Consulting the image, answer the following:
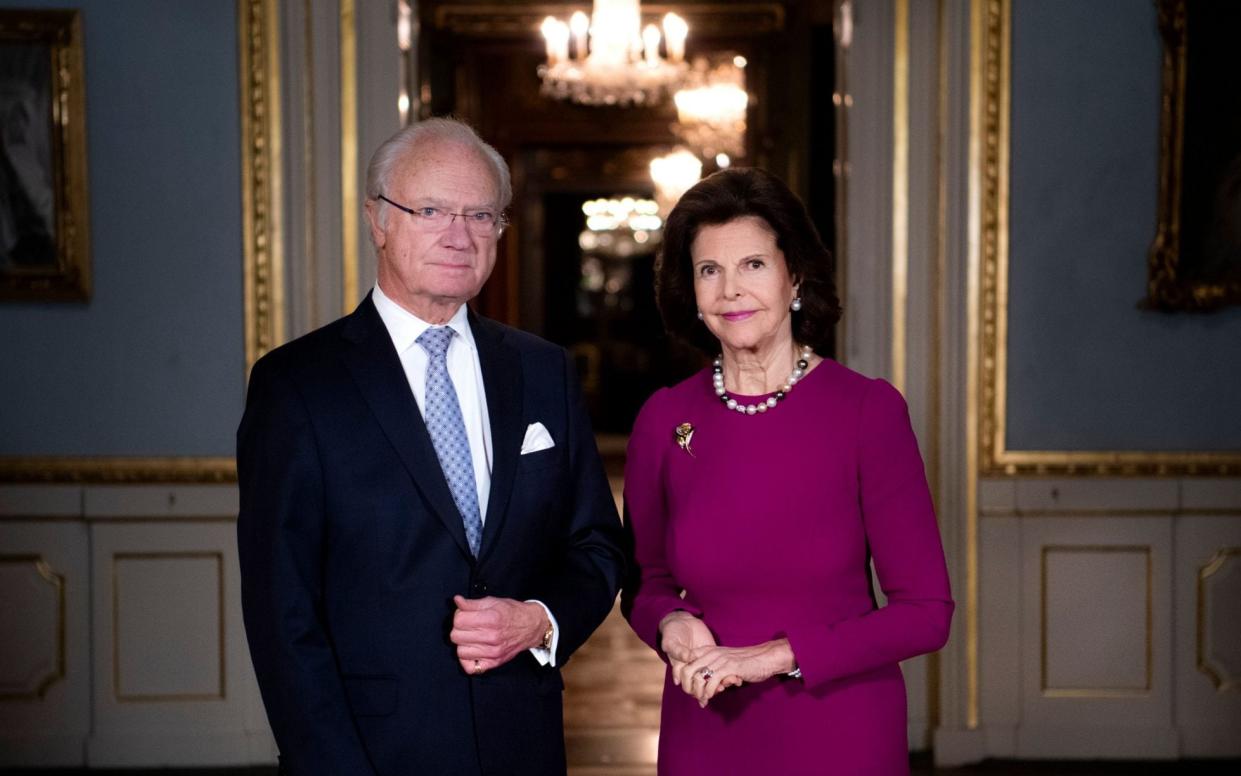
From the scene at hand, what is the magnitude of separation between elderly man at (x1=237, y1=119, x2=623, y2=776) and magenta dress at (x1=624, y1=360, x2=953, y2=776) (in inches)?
8.5

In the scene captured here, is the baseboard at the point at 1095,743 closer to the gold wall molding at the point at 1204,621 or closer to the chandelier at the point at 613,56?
the gold wall molding at the point at 1204,621

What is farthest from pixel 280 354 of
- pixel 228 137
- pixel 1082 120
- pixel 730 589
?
pixel 1082 120

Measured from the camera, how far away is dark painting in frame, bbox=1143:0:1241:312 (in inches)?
161

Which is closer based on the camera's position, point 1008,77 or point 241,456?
point 241,456

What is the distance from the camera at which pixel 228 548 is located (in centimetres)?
419

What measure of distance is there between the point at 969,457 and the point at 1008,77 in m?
1.30

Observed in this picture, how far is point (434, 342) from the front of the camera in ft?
6.37

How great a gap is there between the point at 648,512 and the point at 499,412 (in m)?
0.36

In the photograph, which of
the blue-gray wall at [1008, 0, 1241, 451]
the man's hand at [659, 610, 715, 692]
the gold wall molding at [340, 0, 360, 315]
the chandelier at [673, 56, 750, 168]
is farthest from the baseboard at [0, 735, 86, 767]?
the chandelier at [673, 56, 750, 168]

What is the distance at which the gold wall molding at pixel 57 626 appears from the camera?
164 inches

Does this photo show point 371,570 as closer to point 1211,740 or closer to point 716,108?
point 1211,740

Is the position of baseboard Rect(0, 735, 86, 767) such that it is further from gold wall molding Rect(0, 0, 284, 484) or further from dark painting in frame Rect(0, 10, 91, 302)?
dark painting in frame Rect(0, 10, 91, 302)

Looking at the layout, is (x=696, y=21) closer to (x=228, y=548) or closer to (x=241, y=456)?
(x=228, y=548)

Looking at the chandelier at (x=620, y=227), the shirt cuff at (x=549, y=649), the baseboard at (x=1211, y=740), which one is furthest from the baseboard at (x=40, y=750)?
the chandelier at (x=620, y=227)
